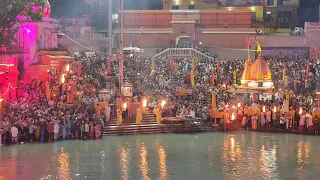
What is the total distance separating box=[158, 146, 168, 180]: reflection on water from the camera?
62.5ft

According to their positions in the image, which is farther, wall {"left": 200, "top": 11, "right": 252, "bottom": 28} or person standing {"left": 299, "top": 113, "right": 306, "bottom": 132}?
wall {"left": 200, "top": 11, "right": 252, "bottom": 28}

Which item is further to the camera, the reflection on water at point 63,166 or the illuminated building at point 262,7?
the illuminated building at point 262,7

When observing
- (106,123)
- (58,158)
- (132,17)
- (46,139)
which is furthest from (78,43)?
(58,158)

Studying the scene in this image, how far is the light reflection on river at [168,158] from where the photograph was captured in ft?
63.1

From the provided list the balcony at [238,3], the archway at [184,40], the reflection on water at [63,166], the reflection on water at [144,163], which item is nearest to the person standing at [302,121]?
the reflection on water at [144,163]

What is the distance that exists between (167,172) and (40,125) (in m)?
8.28

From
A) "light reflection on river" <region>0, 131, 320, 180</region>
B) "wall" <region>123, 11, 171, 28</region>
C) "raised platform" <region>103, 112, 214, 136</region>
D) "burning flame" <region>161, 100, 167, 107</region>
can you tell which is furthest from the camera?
"wall" <region>123, 11, 171, 28</region>

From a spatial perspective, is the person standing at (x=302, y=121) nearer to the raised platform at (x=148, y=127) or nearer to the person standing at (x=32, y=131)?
the raised platform at (x=148, y=127)

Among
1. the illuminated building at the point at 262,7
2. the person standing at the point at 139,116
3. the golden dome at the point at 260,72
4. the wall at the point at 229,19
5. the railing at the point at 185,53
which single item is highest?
the illuminated building at the point at 262,7

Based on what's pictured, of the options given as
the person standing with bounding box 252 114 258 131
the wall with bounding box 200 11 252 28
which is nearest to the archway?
the wall with bounding box 200 11 252 28

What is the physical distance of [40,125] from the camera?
1002 inches

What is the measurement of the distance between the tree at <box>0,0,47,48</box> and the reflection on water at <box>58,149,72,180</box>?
847cm

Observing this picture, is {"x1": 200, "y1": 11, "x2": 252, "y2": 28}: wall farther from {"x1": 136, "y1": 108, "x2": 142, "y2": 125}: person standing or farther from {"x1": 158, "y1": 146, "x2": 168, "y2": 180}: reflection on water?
{"x1": 158, "y1": 146, "x2": 168, "y2": 180}: reflection on water

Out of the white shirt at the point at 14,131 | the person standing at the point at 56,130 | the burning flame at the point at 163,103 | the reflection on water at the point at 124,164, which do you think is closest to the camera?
the reflection on water at the point at 124,164
